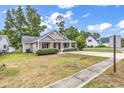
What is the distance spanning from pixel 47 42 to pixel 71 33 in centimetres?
94

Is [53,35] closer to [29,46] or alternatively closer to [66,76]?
[29,46]

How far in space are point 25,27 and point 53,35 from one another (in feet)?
3.22

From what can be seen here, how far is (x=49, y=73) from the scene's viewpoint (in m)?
6.41

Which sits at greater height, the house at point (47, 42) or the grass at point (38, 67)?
the house at point (47, 42)

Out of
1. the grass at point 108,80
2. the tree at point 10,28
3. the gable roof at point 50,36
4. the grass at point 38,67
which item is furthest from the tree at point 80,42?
the tree at point 10,28

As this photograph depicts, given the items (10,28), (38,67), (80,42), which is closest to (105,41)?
(80,42)

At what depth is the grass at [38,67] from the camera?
19.4 feet

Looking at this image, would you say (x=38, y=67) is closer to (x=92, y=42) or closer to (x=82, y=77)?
(x=82, y=77)

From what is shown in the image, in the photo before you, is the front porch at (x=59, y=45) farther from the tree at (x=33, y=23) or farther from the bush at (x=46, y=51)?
the tree at (x=33, y=23)

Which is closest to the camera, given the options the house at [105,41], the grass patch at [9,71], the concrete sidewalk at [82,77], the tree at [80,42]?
the concrete sidewalk at [82,77]

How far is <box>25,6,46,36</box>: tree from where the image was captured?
23.3 feet

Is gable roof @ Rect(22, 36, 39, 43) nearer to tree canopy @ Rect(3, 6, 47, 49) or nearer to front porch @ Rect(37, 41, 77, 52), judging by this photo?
tree canopy @ Rect(3, 6, 47, 49)

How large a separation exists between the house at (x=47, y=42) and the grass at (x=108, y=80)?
4.86 ft
